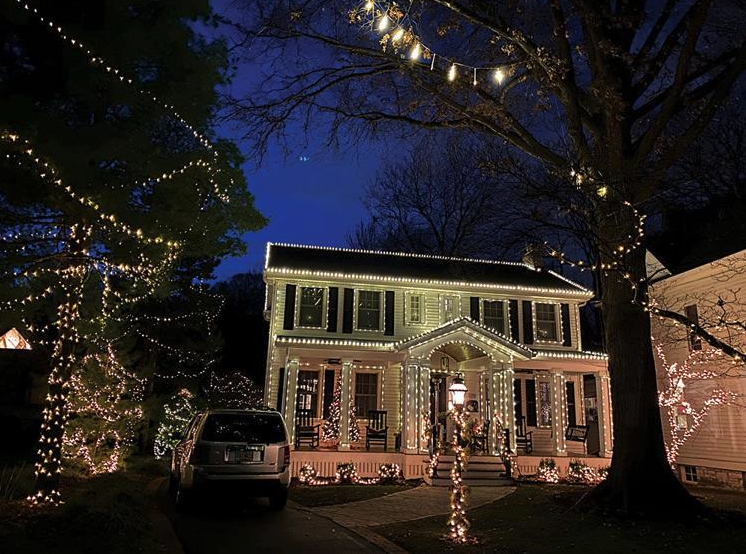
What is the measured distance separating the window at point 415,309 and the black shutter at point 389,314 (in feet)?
1.89

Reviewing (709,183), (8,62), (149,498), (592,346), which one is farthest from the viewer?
(592,346)

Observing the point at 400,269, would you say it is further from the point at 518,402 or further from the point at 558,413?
the point at 558,413

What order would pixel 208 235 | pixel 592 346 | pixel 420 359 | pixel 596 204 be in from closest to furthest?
pixel 596 204
pixel 208 235
pixel 420 359
pixel 592 346

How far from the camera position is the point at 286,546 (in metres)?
6.70

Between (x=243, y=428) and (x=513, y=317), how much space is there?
39.6 feet

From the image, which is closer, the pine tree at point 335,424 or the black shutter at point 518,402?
the pine tree at point 335,424

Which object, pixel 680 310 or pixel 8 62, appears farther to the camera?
pixel 680 310

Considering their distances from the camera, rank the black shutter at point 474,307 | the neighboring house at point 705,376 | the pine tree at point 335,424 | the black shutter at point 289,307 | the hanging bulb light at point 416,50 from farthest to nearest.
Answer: the black shutter at point 474,307, the black shutter at point 289,307, the pine tree at point 335,424, the neighboring house at point 705,376, the hanging bulb light at point 416,50

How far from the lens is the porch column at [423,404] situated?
15672 millimetres

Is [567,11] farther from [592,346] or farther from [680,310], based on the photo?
[592,346]

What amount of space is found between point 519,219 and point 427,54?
3.64 metres

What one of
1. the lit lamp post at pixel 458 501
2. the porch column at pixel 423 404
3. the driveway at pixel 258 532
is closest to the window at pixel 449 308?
the porch column at pixel 423 404

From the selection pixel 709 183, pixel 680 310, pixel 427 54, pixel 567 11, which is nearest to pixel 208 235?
pixel 427 54

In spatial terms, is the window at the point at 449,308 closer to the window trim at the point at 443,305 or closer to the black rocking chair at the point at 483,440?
the window trim at the point at 443,305
